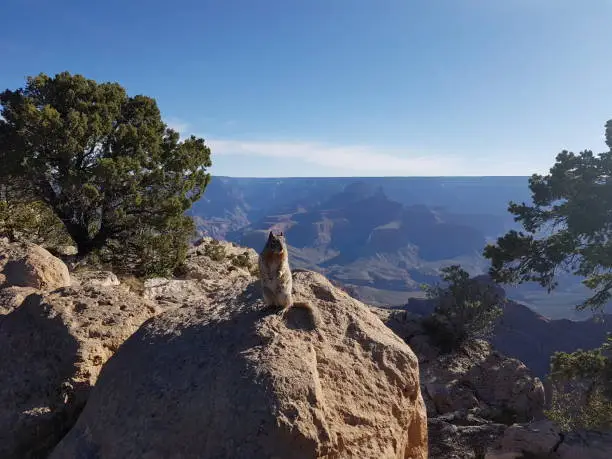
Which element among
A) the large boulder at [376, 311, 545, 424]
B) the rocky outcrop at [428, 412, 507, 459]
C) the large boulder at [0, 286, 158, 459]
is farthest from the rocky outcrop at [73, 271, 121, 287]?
Answer: the large boulder at [376, 311, 545, 424]

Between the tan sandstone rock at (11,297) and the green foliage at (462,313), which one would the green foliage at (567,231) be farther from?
the tan sandstone rock at (11,297)

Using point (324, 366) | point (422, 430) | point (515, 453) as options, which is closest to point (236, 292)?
point (324, 366)

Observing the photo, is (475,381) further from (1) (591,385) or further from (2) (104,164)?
(2) (104,164)

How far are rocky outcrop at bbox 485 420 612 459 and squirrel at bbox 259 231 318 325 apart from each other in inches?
226

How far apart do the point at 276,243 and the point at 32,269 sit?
23.2 ft

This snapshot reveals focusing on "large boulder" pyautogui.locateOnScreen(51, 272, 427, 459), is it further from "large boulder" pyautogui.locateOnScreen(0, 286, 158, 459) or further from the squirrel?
"large boulder" pyautogui.locateOnScreen(0, 286, 158, 459)

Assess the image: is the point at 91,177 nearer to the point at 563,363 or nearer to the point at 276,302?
the point at 276,302

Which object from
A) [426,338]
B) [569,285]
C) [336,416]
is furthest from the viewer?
[569,285]

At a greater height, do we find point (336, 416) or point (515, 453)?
point (336, 416)

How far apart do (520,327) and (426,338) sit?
56.4 meters

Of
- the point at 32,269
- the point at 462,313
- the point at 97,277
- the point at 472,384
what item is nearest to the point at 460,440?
the point at 472,384

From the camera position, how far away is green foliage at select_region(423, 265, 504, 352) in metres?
19.0

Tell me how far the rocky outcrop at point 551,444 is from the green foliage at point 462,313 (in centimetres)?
980

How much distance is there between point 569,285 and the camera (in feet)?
550
